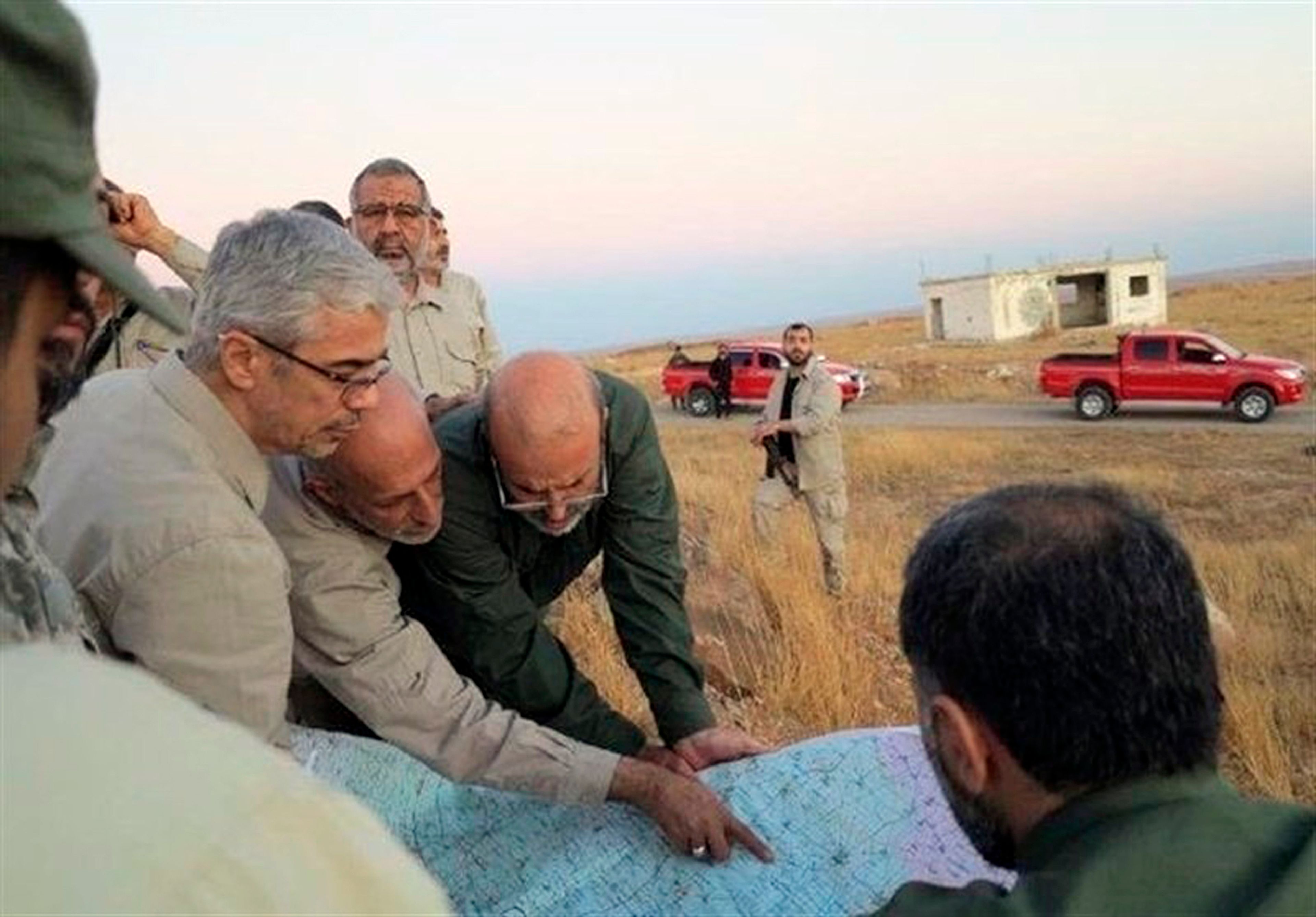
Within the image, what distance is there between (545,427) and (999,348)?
138ft

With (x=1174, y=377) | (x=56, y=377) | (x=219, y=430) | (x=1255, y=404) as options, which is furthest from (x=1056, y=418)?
(x=56, y=377)

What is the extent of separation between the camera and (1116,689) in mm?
1538

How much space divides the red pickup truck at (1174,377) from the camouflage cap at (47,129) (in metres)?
23.8

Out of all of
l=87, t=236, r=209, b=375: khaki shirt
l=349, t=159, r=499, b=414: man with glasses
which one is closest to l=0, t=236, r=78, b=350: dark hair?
l=87, t=236, r=209, b=375: khaki shirt

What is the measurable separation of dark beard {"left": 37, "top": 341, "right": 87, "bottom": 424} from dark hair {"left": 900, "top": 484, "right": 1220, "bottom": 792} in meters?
0.97

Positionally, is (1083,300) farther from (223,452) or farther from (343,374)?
(223,452)

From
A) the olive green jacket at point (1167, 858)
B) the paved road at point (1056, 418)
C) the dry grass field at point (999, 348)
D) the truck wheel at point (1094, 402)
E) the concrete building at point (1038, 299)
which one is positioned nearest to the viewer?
the olive green jacket at point (1167, 858)

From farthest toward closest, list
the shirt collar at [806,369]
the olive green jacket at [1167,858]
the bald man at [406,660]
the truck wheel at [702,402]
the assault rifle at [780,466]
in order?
the truck wheel at [702,402] → the shirt collar at [806,369] → the assault rifle at [780,466] → the bald man at [406,660] → the olive green jacket at [1167,858]

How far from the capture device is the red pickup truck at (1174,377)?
2256cm

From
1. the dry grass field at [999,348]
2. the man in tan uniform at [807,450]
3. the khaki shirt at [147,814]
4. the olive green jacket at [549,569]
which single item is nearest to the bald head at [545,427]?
the olive green jacket at [549,569]

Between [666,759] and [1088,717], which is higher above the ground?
[1088,717]

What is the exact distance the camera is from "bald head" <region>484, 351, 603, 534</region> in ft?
10.1

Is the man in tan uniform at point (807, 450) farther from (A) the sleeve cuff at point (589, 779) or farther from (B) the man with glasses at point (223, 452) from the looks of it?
(B) the man with glasses at point (223, 452)

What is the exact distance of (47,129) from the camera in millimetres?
735
